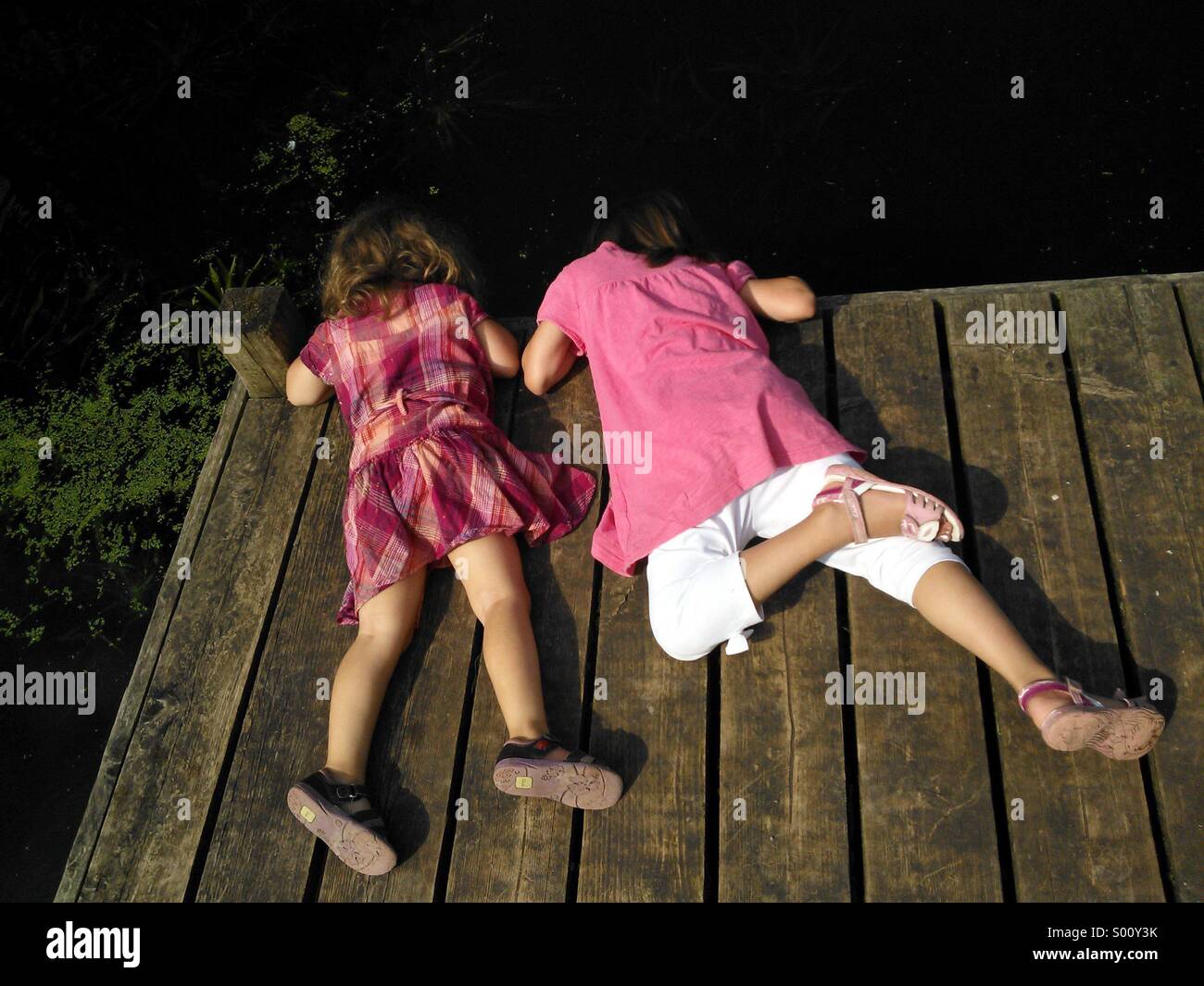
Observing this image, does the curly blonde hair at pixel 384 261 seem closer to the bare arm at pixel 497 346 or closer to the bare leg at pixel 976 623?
the bare arm at pixel 497 346

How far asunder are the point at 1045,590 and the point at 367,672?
4.32 ft

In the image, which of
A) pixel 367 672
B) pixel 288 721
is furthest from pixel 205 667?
pixel 367 672

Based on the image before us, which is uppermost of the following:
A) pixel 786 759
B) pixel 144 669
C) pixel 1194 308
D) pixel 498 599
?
pixel 1194 308

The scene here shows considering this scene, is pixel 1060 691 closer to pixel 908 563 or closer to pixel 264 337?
pixel 908 563

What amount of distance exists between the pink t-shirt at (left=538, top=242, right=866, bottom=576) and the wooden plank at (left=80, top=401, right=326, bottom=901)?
73 cm

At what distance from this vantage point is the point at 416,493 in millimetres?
2189

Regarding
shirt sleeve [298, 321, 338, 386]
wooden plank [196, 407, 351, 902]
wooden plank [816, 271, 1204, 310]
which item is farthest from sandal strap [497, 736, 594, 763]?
wooden plank [816, 271, 1204, 310]

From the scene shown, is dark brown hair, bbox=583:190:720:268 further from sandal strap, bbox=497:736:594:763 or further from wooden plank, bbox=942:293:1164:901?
sandal strap, bbox=497:736:594:763

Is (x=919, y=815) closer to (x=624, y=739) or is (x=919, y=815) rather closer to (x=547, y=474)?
(x=624, y=739)

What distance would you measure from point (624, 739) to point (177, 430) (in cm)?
199

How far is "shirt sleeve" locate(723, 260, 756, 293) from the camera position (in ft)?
7.86

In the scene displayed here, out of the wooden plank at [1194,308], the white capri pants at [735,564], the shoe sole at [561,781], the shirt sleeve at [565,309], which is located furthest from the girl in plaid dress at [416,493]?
the wooden plank at [1194,308]

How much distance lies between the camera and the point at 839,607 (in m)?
2.10
